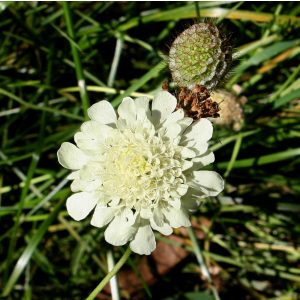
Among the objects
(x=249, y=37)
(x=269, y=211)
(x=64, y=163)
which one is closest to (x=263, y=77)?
(x=249, y=37)

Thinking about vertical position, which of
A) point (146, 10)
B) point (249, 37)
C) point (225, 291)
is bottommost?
point (225, 291)

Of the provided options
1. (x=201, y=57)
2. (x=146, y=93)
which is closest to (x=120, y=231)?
(x=201, y=57)

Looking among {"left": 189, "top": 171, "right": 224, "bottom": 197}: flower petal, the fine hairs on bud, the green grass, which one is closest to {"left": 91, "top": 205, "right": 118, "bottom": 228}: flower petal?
{"left": 189, "top": 171, "right": 224, "bottom": 197}: flower petal

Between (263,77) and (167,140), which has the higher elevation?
(263,77)

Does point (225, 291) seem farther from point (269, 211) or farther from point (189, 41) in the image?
point (189, 41)

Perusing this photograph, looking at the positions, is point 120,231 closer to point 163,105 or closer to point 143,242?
point 143,242

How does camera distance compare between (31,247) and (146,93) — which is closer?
(31,247)
